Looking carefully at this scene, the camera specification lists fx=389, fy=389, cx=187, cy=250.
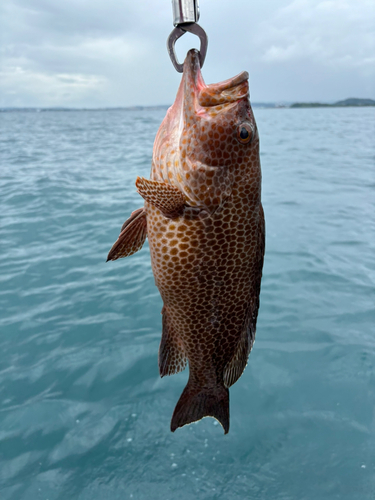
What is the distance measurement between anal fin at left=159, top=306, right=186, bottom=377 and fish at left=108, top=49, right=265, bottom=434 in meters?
0.22

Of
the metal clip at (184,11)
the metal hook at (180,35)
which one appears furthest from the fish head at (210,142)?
the metal clip at (184,11)

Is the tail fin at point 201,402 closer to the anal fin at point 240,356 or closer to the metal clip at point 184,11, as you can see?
the anal fin at point 240,356

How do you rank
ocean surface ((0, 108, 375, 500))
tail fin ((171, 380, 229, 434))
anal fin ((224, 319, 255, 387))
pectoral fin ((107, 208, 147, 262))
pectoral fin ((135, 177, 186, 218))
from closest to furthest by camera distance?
pectoral fin ((135, 177, 186, 218))
pectoral fin ((107, 208, 147, 262))
anal fin ((224, 319, 255, 387))
tail fin ((171, 380, 229, 434))
ocean surface ((0, 108, 375, 500))

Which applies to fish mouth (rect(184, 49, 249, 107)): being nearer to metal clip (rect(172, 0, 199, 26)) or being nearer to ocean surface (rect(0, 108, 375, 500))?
metal clip (rect(172, 0, 199, 26))

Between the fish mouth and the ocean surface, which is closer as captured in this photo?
the fish mouth

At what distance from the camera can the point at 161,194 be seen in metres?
2.03

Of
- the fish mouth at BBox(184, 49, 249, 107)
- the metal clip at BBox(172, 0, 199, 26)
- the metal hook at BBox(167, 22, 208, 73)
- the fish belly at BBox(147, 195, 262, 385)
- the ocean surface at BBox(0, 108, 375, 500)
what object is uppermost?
the metal clip at BBox(172, 0, 199, 26)

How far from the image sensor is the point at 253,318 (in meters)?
2.56

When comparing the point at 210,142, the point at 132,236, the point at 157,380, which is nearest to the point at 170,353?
the point at 132,236

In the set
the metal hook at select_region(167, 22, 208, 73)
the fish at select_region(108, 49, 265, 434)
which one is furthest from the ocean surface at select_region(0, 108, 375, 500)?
the metal hook at select_region(167, 22, 208, 73)

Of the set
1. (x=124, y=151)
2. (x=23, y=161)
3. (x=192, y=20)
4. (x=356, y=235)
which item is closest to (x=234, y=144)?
(x=192, y=20)

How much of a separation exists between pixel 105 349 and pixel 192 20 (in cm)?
523

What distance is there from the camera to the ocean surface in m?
4.27

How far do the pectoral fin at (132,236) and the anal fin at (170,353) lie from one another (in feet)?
1.81
